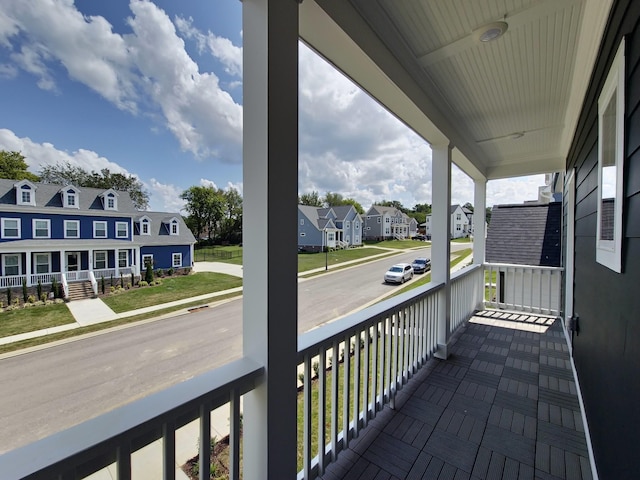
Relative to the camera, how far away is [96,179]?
0.75 metres

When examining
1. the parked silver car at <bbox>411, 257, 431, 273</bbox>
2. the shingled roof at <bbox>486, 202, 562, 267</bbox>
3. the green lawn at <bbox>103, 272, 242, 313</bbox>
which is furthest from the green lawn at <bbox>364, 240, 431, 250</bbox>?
the shingled roof at <bbox>486, 202, 562, 267</bbox>

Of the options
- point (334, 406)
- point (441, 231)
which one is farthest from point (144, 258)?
point (441, 231)

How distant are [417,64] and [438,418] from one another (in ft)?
8.97

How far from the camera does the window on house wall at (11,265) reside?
0.61 meters

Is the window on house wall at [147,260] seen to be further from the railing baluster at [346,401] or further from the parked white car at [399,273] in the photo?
the parked white car at [399,273]

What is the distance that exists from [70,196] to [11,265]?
200mm

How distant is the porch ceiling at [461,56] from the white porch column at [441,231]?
23cm

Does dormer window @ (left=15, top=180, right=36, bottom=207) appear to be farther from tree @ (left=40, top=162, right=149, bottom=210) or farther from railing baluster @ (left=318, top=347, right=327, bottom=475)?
railing baluster @ (left=318, top=347, right=327, bottom=475)

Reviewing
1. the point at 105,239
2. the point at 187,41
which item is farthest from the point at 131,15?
the point at 105,239

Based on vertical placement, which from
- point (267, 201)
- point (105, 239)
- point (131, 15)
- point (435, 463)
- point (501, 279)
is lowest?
point (435, 463)

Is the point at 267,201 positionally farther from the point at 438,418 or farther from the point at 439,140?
the point at 439,140

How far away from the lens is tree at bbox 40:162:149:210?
679 mm

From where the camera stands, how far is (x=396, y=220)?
2.40 m

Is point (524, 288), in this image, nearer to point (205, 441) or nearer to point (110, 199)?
point (205, 441)
